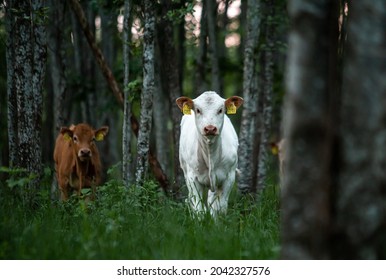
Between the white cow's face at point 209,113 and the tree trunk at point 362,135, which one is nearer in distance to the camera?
the tree trunk at point 362,135

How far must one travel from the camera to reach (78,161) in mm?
11977

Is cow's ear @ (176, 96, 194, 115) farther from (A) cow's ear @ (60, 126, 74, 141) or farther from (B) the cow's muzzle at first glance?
(A) cow's ear @ (60, 126, 74, 141)

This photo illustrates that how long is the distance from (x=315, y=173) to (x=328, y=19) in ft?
3.72

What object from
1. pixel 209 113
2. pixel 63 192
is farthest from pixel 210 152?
pixel 63 192

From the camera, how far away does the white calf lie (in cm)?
924

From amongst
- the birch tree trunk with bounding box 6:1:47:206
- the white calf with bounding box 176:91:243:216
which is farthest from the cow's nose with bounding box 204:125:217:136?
the birch tree trunk with bounding box 6:1:47:206

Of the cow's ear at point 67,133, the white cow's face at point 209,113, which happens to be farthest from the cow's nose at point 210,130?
the cow's ear at point 67,133

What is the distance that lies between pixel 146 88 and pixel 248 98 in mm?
2732

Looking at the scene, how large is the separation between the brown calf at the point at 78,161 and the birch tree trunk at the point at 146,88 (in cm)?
171

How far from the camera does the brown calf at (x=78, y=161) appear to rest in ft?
38.8

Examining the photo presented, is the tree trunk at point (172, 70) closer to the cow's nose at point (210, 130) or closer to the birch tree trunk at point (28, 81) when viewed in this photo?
the birch tree trunk at point (28, 81)

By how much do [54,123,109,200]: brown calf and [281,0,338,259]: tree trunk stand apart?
748 centimetres

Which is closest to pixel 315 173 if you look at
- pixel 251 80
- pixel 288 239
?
pixel 288 239

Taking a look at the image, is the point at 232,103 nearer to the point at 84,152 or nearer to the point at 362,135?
the point at 84,152
